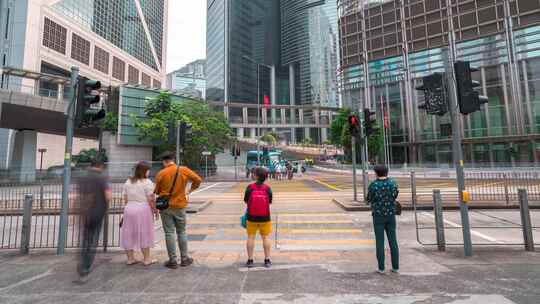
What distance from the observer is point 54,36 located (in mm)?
51375

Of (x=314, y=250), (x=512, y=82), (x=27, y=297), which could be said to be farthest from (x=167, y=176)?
(x=512, y=82)

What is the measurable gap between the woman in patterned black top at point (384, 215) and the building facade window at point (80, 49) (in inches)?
2632

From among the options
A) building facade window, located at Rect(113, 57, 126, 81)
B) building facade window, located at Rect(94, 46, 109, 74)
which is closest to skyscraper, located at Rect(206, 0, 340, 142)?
building facade window, located at Rect(113, 57, 126, 81)

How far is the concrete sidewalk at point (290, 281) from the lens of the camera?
3.55 meters

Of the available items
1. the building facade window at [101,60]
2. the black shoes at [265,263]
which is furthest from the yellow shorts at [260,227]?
the building facade window at [101,60]

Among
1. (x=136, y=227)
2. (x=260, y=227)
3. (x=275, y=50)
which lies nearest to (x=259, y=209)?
(x=260, y=227)

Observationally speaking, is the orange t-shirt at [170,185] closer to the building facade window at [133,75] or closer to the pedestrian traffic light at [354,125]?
the pedestrian traffic light at [354,125]

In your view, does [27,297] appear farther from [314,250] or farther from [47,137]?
[47,137]

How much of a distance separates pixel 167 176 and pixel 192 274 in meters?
1.62

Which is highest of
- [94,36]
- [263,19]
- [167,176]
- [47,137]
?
[263,19]

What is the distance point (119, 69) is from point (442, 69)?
2650 inches

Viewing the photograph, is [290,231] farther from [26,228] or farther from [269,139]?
[269,139]

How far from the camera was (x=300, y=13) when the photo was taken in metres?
144

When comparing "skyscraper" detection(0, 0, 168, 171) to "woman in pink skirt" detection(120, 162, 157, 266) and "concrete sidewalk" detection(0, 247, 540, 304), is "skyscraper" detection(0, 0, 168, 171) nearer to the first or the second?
"woman in pink skirt" detection(120, 162, 157, 266)
